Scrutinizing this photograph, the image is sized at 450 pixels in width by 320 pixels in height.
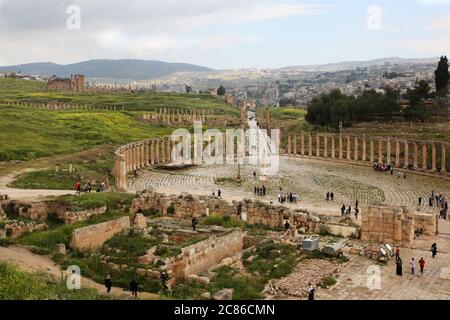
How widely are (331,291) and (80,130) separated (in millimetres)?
63633

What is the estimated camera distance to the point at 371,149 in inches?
3061

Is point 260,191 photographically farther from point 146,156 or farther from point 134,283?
point 134,283

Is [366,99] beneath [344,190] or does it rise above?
above

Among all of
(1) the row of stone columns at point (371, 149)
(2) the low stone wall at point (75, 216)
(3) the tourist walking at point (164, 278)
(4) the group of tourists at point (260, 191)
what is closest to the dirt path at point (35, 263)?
(3) the tourist walking at point (164, 278)

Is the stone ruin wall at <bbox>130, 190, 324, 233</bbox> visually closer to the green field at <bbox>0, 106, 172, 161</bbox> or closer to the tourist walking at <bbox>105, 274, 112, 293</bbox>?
Result: the tourist walking at <bbox>105, 274, 112, 293</bbox>

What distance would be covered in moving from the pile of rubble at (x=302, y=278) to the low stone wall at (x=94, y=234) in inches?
384

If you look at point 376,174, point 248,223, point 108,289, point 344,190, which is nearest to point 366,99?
point 376,174

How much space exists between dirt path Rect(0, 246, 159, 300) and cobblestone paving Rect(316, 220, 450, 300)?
315 inches

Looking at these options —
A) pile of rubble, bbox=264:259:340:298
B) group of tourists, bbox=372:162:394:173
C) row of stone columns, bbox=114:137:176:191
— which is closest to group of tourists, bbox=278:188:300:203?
row of stone columns, bbox=114:137:176:191

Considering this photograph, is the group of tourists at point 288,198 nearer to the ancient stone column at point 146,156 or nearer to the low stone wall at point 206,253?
the low stone wall at point 206,253

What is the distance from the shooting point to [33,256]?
26859 mm

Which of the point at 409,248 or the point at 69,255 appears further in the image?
the point at 409,248
